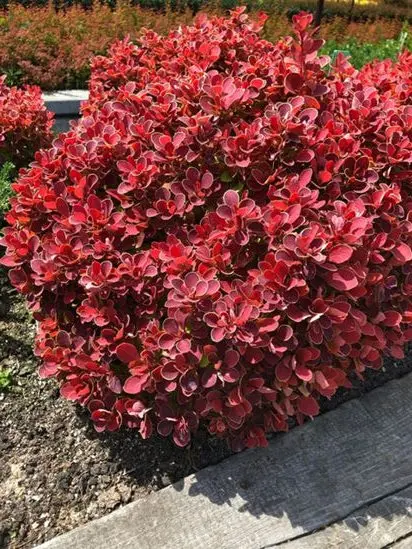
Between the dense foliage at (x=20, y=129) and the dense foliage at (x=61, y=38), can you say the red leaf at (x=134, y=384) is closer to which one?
the dense foliage at (x=20, y=129)

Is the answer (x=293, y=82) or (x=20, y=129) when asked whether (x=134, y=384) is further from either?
(x=20, y=129)

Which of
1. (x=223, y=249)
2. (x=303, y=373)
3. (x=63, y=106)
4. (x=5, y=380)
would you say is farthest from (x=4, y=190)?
(x=63, y=106)

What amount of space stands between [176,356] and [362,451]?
3.60ft

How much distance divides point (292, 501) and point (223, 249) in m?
1.10

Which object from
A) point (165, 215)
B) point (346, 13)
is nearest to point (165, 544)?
point (165, 215)

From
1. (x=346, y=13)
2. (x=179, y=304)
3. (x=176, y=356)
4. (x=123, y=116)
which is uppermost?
(x=123, y=116)

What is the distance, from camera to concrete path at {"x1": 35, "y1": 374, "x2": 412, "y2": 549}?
2402 mm

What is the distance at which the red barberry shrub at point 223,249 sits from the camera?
7.21 feet

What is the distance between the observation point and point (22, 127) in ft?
12.1

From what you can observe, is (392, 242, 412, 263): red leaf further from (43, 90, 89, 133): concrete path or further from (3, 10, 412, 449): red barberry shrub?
(43, 90, 89, 133): concrete path

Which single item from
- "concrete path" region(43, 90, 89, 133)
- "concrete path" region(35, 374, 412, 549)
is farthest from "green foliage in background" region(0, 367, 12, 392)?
"concrete path" region(43, 90, 89, 133)

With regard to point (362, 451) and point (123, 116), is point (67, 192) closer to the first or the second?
point (123, 116)

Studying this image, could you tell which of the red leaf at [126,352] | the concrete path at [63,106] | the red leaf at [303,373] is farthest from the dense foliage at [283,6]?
the red leaf at [303,373]

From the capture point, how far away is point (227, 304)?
216 cm
